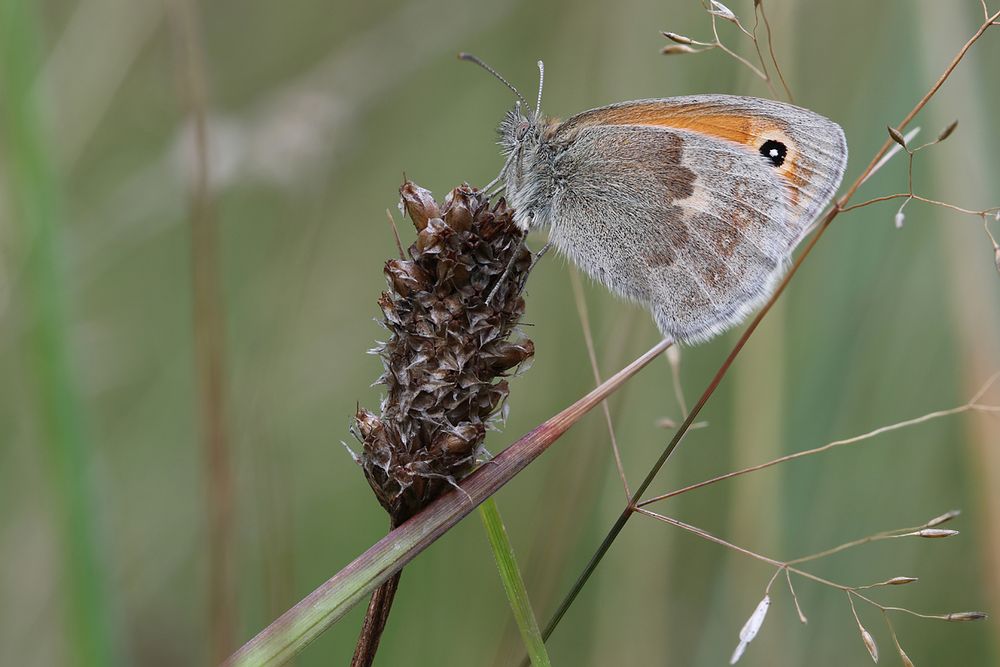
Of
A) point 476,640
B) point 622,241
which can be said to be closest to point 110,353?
point 476,640

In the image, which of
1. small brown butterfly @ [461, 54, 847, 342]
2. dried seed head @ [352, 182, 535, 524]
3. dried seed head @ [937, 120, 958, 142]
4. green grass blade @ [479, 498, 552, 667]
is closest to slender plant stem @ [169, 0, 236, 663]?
dried seed head @ [352, 182, 535, 524]

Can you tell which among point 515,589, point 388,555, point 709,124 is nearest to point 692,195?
point 709,124

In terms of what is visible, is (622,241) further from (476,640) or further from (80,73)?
(80,73)

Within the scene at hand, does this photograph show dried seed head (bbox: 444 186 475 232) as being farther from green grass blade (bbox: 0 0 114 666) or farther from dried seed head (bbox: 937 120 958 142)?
dried seed head (bbox: 937 120 958 142)

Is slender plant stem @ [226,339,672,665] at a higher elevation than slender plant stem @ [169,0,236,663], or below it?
below

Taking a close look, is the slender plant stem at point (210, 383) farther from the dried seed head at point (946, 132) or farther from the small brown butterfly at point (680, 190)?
the dried seed head at point (946, 132)

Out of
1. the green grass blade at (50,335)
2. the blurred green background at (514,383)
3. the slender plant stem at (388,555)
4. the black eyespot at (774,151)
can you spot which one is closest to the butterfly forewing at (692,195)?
the black eyespot at (774,151)

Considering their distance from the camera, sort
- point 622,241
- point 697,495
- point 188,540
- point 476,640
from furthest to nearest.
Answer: point 697,495 → point 188,540 → point 476,640 → point 622,241
